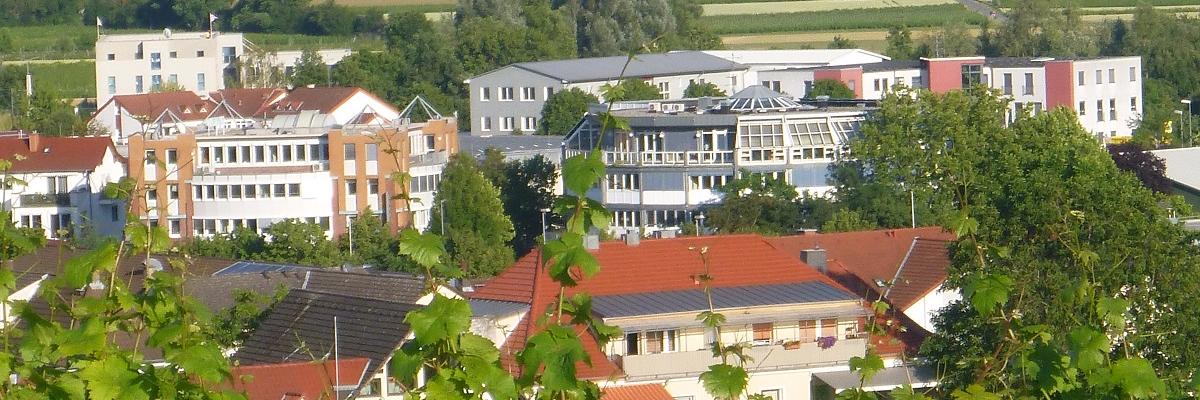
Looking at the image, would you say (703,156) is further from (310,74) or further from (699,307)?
(310,74)

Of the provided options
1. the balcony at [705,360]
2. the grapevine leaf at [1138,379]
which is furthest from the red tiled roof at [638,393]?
the grapevine leaf at [1138,379]

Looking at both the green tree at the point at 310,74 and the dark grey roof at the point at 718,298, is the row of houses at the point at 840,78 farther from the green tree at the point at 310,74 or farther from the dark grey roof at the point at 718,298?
the dark grey roof at the point at 718,298

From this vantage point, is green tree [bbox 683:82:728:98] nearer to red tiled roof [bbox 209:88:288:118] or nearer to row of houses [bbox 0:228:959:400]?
red tiled roof [bbox 209:88:288:118]

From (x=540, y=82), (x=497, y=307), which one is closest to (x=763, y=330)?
(x=497, y=307)

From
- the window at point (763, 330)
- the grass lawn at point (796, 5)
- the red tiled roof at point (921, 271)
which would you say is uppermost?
the grass lawn at point (796, 5)

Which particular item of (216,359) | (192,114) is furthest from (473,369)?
(192,114)

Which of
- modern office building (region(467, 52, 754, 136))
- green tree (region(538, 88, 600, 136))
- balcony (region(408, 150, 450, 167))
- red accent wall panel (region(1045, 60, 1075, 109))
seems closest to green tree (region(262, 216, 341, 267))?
balcony (region(408, 150, 450, 167))
